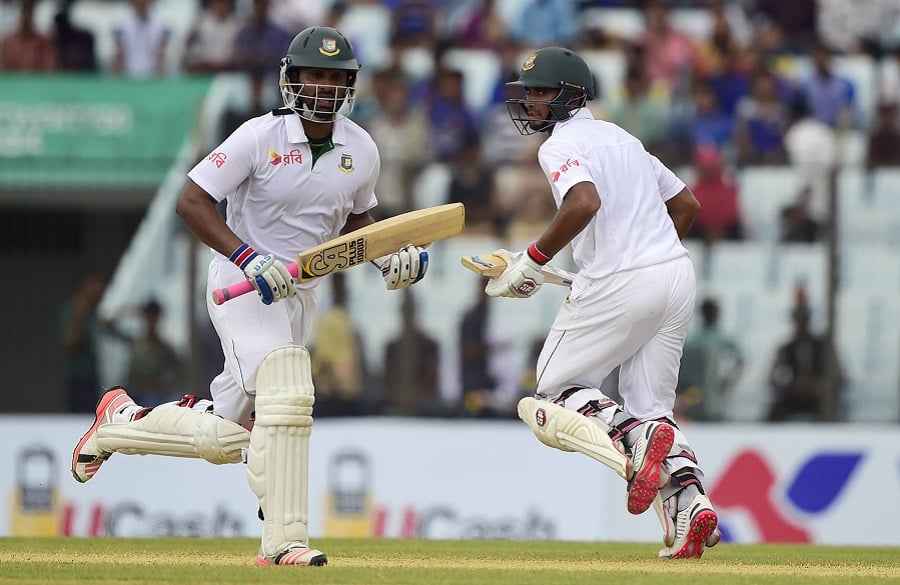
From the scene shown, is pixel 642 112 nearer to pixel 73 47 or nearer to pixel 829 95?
pixel 829 95

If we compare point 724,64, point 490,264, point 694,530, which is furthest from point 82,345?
point 694,530

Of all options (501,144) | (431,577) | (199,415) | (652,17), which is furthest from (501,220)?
(431,577)

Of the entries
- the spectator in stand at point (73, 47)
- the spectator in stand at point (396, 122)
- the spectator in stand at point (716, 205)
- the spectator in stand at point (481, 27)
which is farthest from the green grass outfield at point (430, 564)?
the spectator in stand at point (481, 27)

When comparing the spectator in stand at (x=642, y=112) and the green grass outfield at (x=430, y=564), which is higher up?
the spectator in stand at (x=642, y=112)

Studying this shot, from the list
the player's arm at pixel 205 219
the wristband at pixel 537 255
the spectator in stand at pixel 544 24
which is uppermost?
the spectator in stand at pixel 544 24

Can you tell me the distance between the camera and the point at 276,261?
5801 millimetres

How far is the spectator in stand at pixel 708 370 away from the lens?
10.5m

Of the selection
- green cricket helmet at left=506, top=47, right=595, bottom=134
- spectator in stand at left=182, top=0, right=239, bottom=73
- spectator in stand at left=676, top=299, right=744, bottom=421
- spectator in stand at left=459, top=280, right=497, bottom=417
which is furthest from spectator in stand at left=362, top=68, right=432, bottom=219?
green cricket helmet at left=506, top=47, right=595, bottom=134

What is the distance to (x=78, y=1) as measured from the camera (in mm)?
13922

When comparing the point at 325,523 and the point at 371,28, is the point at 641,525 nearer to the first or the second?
the point at 325,523

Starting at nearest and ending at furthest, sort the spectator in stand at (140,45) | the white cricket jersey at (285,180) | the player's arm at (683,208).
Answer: the white cricket jersey at (285,180)
the player's arm at (683,208)
the spectator in stand at (140,45)

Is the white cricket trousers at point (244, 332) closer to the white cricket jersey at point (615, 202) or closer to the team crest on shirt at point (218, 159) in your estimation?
the team crest on shirt at point (218, 159)

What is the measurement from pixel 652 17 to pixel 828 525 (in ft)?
17.4

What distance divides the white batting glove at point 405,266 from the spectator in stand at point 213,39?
7078mm
